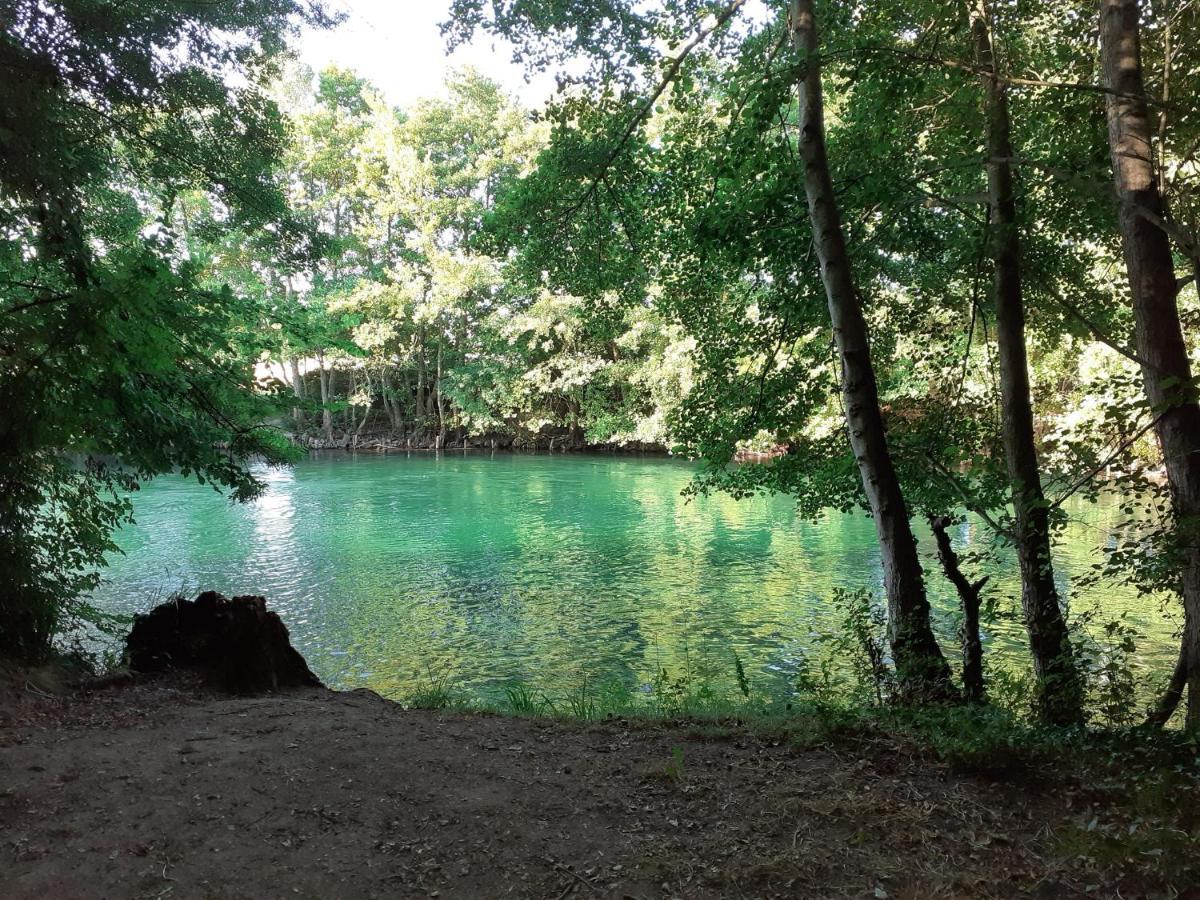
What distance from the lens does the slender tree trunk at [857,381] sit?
524 centimetres

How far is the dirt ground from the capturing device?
9.45ft

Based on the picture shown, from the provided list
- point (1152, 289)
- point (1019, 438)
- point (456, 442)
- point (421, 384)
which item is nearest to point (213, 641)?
point (1019, 438)

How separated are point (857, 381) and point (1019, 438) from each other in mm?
1276

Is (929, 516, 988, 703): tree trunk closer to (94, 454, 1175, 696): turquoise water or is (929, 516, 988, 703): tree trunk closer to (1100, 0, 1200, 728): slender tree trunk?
(1100, 0, 1200, 728): slender tree trunk

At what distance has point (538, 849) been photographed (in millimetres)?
3223

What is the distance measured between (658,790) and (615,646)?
6718mm

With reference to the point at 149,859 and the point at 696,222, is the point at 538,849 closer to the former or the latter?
the point at 149,859

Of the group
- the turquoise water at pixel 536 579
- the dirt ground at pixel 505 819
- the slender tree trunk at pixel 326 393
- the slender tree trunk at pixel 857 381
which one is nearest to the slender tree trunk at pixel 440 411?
the slender tree trunk at pixel 326 393

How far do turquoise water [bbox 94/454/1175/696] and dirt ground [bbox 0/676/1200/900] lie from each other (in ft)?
15.3

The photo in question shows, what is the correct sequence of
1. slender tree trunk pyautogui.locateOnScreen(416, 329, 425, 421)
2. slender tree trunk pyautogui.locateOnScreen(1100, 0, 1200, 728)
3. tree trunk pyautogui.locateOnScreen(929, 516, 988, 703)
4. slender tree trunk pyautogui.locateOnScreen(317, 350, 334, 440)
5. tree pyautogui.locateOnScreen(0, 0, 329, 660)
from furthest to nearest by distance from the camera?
slender tree trunk pyautogui.locateOnScreen(317, 350, 334, 440), slender tree trunk pyautogui.locateOnScreen(416, 329, 425, 421), tree trunk pyautogui.locateOnScreen(929, 516, 988, 703), tree pyautogui.locateOnScreen(0, 0, 329, 660), slender tree trunk pyautogui.locateOnScreen(1100, 0, 1200, 728)

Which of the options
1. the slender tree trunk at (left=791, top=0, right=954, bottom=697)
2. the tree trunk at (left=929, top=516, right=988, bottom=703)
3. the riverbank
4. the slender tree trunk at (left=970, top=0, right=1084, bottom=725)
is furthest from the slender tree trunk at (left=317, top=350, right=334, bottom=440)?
the tree trunk at (left=929, top=516, right=988, bottom=703)

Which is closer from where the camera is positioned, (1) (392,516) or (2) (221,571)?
(2) (221,571)

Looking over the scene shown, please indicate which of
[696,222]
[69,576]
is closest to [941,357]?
[696,222]

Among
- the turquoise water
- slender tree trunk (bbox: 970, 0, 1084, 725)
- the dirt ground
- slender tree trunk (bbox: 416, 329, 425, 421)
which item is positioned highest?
slender tree trunk (bbox: 416, 329, 425, 421)
